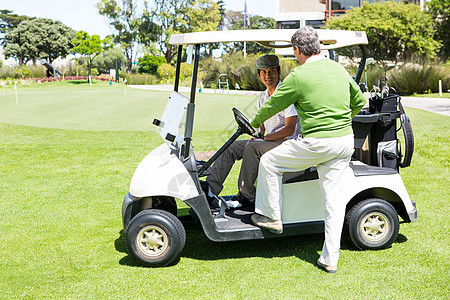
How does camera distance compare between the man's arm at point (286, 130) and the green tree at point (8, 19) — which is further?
the green tree at point (8, 19)

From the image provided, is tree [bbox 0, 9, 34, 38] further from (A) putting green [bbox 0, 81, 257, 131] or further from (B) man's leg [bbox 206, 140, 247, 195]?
(B) man's leg [bbox 206, 140, 247, 195]

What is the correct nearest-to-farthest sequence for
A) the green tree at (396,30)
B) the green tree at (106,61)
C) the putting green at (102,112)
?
1. the putting green at (102,112)
2. the green tree at (396,30)
3. the green tree at (106,61)

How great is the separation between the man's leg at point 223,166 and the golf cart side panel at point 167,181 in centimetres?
41

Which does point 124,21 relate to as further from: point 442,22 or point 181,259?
point 181,259

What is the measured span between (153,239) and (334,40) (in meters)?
1.93

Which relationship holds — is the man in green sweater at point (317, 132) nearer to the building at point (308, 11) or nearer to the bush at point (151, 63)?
the bush at point (151, 63)

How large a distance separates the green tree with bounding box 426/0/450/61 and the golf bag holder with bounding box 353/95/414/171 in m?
28.5

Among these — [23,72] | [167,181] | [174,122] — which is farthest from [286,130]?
[23,72]

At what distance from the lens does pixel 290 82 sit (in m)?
3.25

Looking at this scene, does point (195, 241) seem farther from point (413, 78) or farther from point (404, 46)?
point (404, 46)

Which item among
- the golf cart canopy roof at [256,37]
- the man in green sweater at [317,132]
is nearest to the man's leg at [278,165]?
the man in green sweater at [317,132]

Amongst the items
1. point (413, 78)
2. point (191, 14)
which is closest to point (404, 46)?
point (413, 78)

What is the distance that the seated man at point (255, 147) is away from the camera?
3.67m

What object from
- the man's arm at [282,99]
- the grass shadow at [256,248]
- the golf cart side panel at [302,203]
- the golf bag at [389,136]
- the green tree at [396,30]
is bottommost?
the grass shadow at [256,248]
